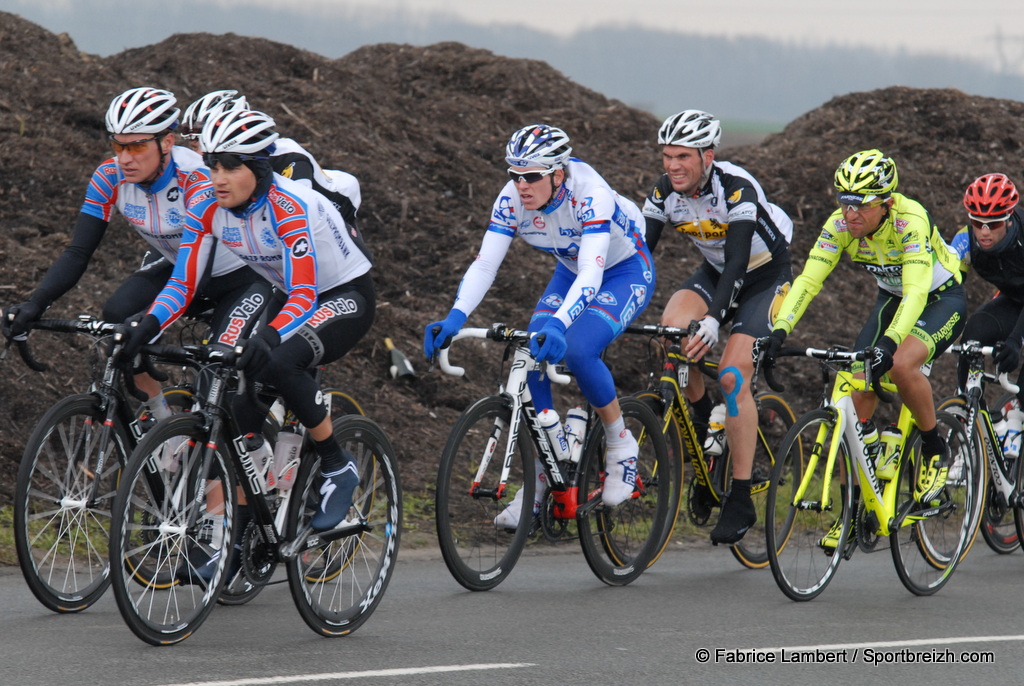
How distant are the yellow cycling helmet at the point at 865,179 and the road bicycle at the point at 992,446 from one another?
149cm

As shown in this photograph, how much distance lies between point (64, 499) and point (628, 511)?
3.23m

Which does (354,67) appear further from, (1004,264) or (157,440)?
(157,440)

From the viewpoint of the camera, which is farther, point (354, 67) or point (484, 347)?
point (354, 67)

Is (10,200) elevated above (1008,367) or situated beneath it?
elevated above

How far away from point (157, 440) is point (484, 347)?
21.1 ft

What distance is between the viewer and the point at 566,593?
702 centimetres

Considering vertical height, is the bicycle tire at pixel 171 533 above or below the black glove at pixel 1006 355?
below

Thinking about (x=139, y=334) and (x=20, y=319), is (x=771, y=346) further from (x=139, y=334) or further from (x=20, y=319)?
(x=20, y=319)

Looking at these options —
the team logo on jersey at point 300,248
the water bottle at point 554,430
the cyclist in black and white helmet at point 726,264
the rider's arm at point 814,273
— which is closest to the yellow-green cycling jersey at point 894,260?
the rider's arm at point 814,273

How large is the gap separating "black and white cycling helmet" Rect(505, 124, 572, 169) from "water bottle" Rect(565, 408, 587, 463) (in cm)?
Result: 140

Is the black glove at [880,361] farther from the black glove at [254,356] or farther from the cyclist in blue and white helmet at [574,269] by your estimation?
the black glove at [254,356]

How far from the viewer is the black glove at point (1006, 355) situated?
8.08 metres

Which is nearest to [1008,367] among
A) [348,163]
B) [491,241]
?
[491,241]

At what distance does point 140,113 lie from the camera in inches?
244
